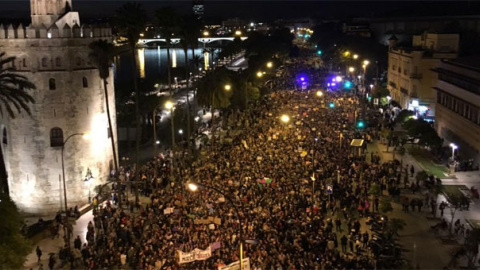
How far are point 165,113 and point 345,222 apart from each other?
4884cm

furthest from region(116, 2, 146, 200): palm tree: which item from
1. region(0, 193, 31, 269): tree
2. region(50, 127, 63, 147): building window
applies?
region(0, 193, 31, 269): tree

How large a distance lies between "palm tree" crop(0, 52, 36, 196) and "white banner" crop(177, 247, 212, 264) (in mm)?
15862

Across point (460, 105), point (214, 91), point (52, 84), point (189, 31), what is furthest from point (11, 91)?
point (460, 105)

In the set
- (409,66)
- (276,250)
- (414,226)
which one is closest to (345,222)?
(414,226)

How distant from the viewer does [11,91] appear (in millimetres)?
35844

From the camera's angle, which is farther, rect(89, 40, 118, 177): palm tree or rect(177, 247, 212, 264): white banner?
rect(89, 40, 118, 177): palm tree

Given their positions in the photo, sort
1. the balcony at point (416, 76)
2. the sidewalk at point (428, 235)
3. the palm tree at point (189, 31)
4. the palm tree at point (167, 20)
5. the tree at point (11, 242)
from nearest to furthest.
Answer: the tree at point (11, 242), the sidewalk at point (428, 235), the palm tree at point (167, 20), the palm tree at point (189, 31), the balcony at point (416, 76)

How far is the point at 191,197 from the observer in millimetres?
38062

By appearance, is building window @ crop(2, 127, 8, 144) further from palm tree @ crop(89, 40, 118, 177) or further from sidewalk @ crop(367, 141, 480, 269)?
sidewalk @ crop(367, 141, 480, 269)

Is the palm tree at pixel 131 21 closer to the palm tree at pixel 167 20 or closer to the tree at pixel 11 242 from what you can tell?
the palm tree at pixel 167 20

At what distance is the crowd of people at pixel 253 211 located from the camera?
28328 mm

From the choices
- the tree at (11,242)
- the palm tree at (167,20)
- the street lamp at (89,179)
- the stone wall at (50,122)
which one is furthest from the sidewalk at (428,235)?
the palm tree at (167,20)

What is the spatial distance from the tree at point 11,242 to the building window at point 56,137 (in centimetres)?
1334

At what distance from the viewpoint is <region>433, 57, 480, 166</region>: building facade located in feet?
158
